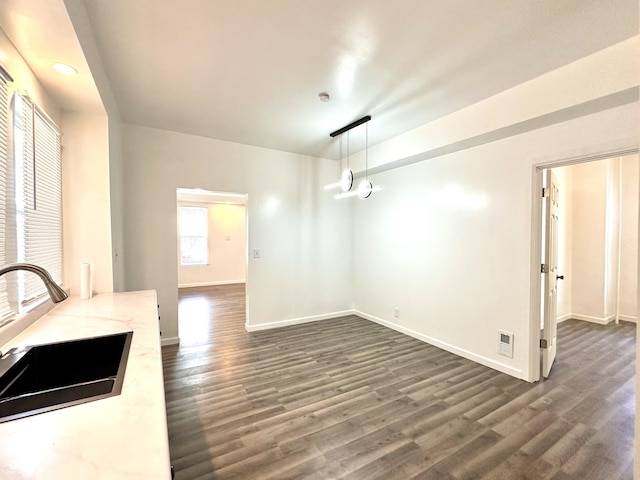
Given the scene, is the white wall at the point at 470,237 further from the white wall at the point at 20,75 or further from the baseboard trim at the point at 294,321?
the white wall at the point at 20,75

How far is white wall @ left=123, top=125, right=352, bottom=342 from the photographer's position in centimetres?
364

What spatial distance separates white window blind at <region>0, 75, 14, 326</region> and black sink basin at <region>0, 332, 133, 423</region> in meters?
0.33

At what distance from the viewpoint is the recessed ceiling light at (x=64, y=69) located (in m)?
1.79

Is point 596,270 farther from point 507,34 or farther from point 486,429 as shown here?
point 507,34

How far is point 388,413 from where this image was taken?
233 centimetres

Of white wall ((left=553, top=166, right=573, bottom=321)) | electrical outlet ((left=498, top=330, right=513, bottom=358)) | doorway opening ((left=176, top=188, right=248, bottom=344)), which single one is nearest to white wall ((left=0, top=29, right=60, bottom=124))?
electrical outlet ((left=498, top=330, right=513, bottom=358))

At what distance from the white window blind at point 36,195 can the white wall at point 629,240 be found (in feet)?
24.2

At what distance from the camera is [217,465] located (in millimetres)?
1794

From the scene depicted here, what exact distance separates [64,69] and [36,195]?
2.76 feet

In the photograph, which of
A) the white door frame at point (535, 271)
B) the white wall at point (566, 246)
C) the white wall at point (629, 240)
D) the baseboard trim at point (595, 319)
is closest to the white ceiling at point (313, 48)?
the white door frame at point (535, 271)

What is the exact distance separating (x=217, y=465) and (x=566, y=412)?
2.75 metres

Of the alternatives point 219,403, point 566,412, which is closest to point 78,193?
point 219,403

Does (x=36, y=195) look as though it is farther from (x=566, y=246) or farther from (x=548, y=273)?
(x=566, y=246)

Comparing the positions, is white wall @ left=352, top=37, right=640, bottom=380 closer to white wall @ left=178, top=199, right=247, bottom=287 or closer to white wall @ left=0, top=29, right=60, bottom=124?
white wall @ left=0, top=29, right=60, bottom=124
